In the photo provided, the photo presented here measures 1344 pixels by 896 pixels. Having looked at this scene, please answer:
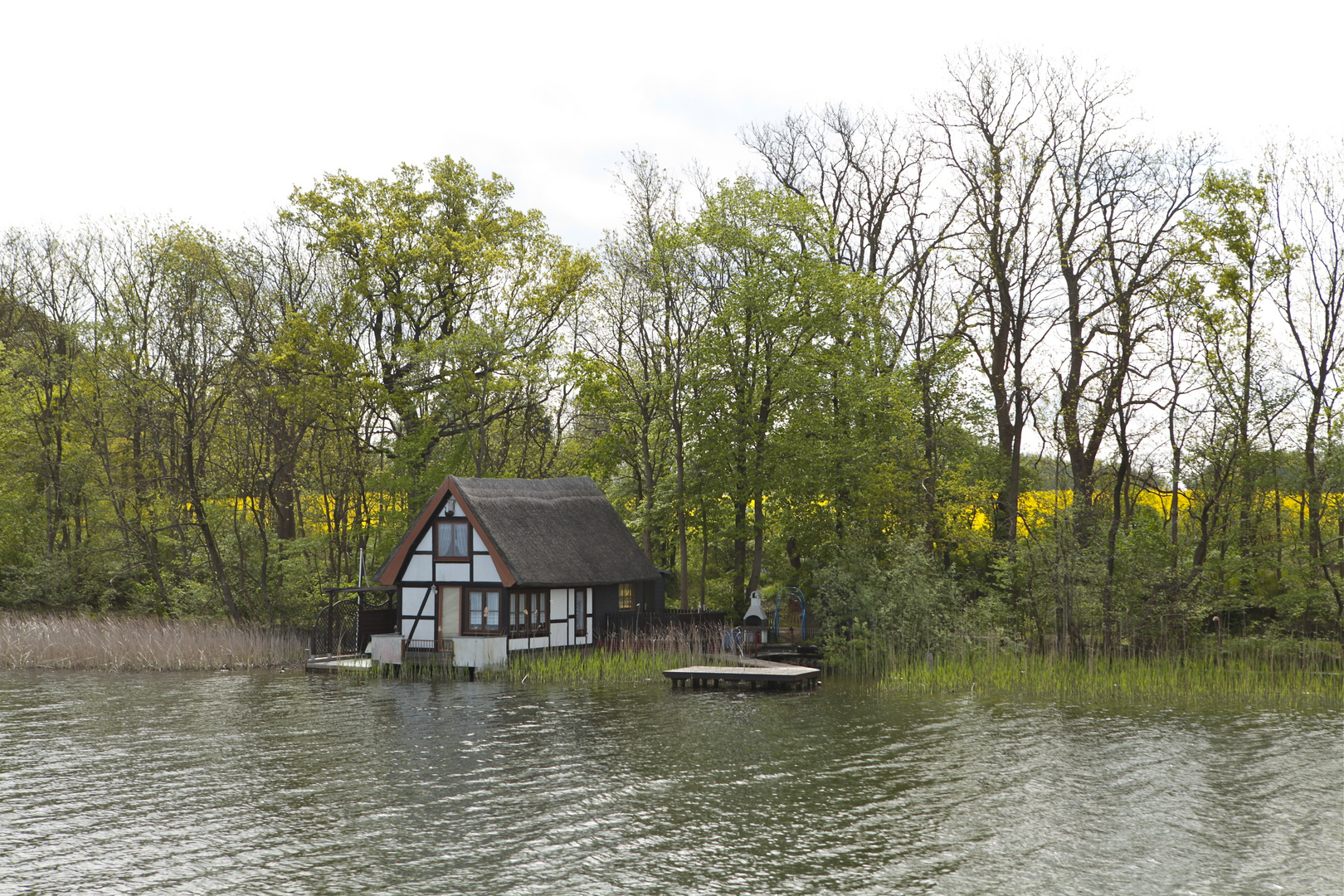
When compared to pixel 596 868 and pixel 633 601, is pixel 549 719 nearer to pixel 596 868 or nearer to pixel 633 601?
pixel 596 868

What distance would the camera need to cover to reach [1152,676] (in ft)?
84.6

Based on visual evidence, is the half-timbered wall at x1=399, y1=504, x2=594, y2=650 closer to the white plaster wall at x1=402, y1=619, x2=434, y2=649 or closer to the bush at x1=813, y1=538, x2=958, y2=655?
the white plaster wall at x1=402, y1=619, x2=434, y2=649

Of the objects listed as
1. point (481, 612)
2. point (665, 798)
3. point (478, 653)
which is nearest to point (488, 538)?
point (481, 612)

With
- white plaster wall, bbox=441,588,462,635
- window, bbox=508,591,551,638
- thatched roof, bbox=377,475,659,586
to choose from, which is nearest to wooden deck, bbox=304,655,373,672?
white plaster wall, bbox=441,588,462,635

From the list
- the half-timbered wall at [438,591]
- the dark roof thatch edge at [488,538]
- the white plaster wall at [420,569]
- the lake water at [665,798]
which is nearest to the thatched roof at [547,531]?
the dark roof thatch edge at [488,538]

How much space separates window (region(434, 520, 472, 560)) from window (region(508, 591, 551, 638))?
2039 millimetres

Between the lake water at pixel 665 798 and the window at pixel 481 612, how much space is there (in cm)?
631

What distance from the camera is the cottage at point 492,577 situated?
31328 mm

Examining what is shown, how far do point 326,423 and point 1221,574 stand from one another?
3208 cm

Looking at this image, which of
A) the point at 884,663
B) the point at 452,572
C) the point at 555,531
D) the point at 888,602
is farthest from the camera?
the point at 555,531

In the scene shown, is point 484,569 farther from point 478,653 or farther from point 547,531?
point 547,531

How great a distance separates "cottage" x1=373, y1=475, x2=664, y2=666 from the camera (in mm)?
31328

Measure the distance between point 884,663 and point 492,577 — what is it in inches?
465

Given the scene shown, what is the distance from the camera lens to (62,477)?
1719 inches
